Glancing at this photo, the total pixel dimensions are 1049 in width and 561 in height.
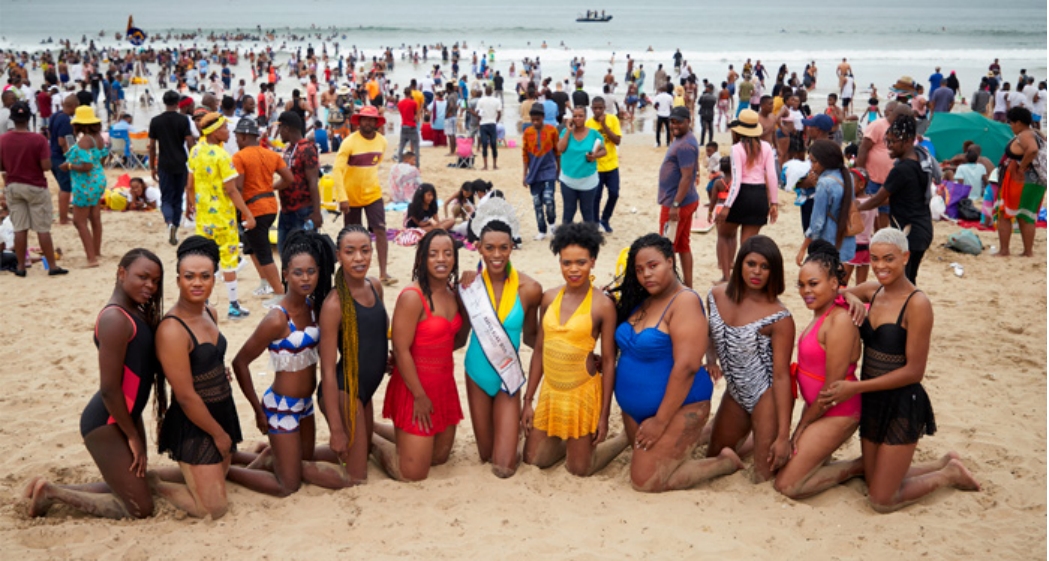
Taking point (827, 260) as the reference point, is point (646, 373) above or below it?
below

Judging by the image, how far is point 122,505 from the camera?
171 inches

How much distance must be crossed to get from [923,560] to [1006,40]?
255 ft

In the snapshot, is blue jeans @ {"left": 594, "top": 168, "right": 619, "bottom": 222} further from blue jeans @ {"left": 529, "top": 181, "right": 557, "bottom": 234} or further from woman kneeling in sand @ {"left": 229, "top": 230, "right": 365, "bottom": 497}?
woman kneeling in sand @ {"left": 229, "top": 230, "right": 365, "bottom": 497}

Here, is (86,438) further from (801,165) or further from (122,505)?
(801,165)

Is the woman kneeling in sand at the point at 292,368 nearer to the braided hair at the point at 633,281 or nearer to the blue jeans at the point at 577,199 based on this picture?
the braided hair at the point at 633,281

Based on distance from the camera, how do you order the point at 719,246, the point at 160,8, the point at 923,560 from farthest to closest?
1. the point at 160,8
2. the point at 719,246
3. the point at 923,560

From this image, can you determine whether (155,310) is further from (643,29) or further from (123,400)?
(643,29)

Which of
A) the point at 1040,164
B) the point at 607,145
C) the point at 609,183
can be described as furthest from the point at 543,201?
the point at 1040,164

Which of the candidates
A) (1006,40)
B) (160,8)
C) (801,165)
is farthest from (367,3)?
(801,165)

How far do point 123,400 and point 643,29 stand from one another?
85076 millimetres

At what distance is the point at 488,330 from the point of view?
4.78 metres

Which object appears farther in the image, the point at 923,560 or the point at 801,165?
the point at 801,165

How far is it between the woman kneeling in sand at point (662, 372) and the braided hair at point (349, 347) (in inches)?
58.8

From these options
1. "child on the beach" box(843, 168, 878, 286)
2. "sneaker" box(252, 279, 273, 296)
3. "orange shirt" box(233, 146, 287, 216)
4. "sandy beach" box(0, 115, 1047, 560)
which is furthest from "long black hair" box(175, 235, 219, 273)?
"child on the beach" box(843, 168, 878, 286)
